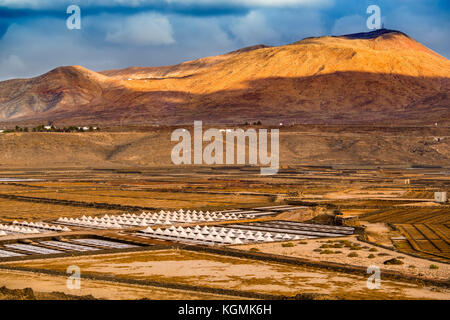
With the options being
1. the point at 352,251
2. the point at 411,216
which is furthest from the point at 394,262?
the point at 411,216

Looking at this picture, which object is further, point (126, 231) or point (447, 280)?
point (126, 231)

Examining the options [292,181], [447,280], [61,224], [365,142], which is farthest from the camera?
[365,142]

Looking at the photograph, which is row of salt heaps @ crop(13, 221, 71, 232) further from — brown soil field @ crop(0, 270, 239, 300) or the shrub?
the shrub

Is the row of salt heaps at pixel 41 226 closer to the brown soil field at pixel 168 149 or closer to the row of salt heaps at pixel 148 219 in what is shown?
the row of salt heaps at pixel 148 219
